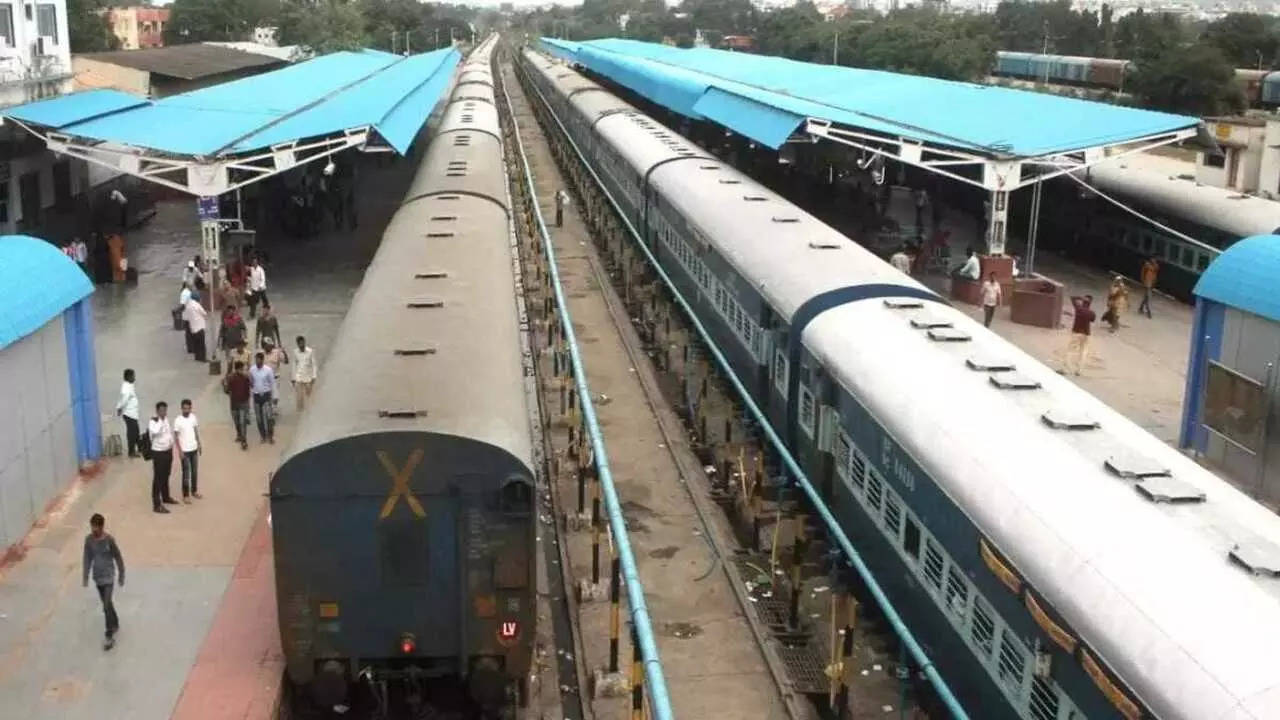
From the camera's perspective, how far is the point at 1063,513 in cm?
746

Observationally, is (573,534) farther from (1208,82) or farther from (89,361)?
(1208,82)

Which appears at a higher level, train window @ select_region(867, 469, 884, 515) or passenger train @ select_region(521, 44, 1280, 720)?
passenger train @ select_region(521, 44, 1280, 720)

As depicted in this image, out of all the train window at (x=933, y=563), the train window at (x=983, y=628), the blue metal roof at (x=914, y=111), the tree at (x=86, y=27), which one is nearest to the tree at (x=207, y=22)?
the tree at (x=86, y=27)

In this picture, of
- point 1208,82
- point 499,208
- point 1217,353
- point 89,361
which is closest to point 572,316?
point 499,208

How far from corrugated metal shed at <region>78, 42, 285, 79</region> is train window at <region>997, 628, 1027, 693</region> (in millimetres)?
40709

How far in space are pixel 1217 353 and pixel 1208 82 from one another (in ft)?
165

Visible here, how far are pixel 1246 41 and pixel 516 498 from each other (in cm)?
7867

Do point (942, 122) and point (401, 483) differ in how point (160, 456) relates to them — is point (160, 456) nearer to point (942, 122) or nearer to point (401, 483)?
point (401, 483)

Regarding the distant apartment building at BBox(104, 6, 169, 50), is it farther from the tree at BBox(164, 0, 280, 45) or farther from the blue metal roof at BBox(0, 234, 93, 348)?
the blue metal roof at BBox(0, 234, 93, 348)

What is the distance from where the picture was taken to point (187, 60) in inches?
1953

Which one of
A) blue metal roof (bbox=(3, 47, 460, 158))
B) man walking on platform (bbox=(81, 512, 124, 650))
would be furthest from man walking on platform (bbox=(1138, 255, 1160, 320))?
man walking on platform (bbox=(81, 512, 124, 650))

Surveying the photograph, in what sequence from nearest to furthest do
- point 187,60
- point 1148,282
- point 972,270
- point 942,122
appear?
1. point 972,270
2. point 1148,282
3. point 942,122
4. point 187,60

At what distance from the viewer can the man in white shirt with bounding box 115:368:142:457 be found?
14880 mm

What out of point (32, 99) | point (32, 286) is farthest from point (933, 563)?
point (32, 99)
